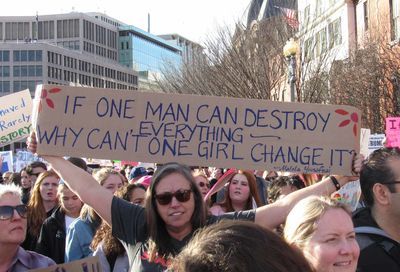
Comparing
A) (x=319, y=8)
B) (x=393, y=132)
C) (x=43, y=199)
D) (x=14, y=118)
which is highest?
(x=319, y=8)

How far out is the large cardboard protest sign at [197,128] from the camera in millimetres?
3869

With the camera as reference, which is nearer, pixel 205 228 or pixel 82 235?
pixel 205 228

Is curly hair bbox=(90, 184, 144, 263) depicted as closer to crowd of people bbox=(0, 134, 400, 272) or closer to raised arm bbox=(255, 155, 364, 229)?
crowd of people bbox=(0, 134, 400, 272)

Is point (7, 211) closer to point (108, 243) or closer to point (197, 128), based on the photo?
point (108, 243)

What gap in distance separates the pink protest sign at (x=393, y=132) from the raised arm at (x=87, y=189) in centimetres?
644

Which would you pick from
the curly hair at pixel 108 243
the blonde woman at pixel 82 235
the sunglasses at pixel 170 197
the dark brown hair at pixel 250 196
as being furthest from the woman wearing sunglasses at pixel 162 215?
the dark brown hair at pixel 250 196

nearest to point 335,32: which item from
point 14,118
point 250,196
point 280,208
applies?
point 14,118

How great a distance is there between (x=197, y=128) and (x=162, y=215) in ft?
2.73

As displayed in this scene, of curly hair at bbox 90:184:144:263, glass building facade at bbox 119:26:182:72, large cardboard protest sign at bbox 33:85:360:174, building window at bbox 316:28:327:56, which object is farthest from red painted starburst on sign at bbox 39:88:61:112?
glass building facade at bbox 119:26:182:72

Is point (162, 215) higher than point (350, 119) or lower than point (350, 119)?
lower

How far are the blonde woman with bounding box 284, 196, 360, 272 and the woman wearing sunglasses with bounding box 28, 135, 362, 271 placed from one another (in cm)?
73

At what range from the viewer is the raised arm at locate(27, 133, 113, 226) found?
11.4ft

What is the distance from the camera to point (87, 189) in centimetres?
355

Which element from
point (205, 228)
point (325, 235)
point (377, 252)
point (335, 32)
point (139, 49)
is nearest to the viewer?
point (205, 228)
